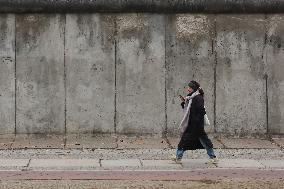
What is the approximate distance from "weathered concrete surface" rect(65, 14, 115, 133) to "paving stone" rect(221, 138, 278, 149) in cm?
307

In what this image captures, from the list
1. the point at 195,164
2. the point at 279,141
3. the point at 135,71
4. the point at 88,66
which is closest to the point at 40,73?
the point at 88,66

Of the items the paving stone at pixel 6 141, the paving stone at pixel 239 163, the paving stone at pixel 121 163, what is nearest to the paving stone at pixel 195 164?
the paving stone at pixel 239 163

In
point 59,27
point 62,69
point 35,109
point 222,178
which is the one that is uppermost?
point 59,27

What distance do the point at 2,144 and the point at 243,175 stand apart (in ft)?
19.7

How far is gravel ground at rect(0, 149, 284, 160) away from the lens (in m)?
14.0

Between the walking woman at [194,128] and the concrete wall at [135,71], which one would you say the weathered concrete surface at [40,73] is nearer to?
the concrete wall at [135,71]

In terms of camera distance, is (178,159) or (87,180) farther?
(178,159)

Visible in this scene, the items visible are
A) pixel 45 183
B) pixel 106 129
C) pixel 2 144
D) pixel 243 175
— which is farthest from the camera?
pixel 106 129

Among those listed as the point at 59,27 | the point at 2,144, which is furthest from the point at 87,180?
the point at 59,27

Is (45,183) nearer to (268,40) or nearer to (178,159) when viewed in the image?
(178,159)

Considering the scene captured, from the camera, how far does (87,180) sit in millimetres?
11625

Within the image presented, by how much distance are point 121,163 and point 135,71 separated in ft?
12.1

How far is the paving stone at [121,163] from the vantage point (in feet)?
42.5

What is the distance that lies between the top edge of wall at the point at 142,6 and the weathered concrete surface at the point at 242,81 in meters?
0.28
